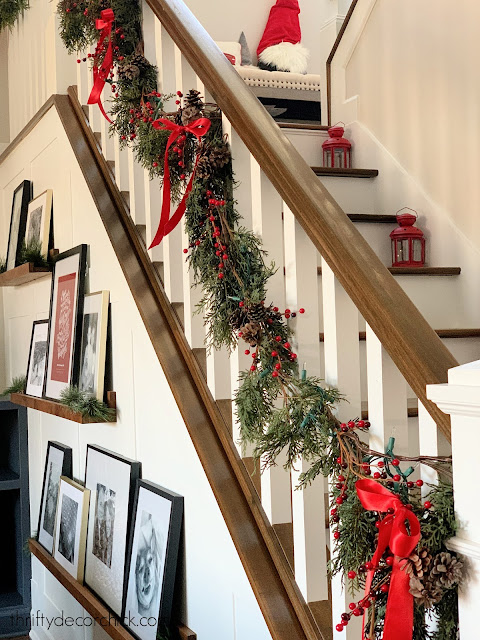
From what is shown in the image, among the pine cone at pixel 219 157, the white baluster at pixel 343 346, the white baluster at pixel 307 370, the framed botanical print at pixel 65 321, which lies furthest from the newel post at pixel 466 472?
the framed botanical print at pixel 65 321

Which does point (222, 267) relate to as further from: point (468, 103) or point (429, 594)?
point (468, 103)

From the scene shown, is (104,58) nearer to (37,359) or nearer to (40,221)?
(40,221)

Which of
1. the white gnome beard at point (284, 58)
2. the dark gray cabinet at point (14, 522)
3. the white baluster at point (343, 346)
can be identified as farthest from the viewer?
the white gnome beard at point (284, 58)

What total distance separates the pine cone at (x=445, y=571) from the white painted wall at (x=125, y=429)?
589 mm

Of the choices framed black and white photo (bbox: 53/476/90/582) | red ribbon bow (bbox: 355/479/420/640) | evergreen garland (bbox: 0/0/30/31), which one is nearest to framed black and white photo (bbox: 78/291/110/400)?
framed black and white photo (bbox: 53/476/90/582)

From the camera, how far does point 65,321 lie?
268cm

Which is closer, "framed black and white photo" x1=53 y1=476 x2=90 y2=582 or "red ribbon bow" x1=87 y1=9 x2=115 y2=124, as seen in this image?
"red ribbon bow" x1=87 y1=9 x2=115 y2=124

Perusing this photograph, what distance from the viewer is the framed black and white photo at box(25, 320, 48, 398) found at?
299 centimetres

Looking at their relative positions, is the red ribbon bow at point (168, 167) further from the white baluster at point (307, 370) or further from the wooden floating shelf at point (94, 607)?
the wooden floating shelf at point (94, 607)

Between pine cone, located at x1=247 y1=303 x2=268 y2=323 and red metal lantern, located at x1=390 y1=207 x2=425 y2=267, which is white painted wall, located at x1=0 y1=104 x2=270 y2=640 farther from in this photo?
red metal lantern, located at x1=390 y1=207 x2=425 y2=267

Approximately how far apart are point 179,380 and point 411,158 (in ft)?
5.03

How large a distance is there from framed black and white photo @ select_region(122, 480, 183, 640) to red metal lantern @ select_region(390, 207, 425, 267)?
48.8 inches

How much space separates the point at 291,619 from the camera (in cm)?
143

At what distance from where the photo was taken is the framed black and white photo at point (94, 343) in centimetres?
235
